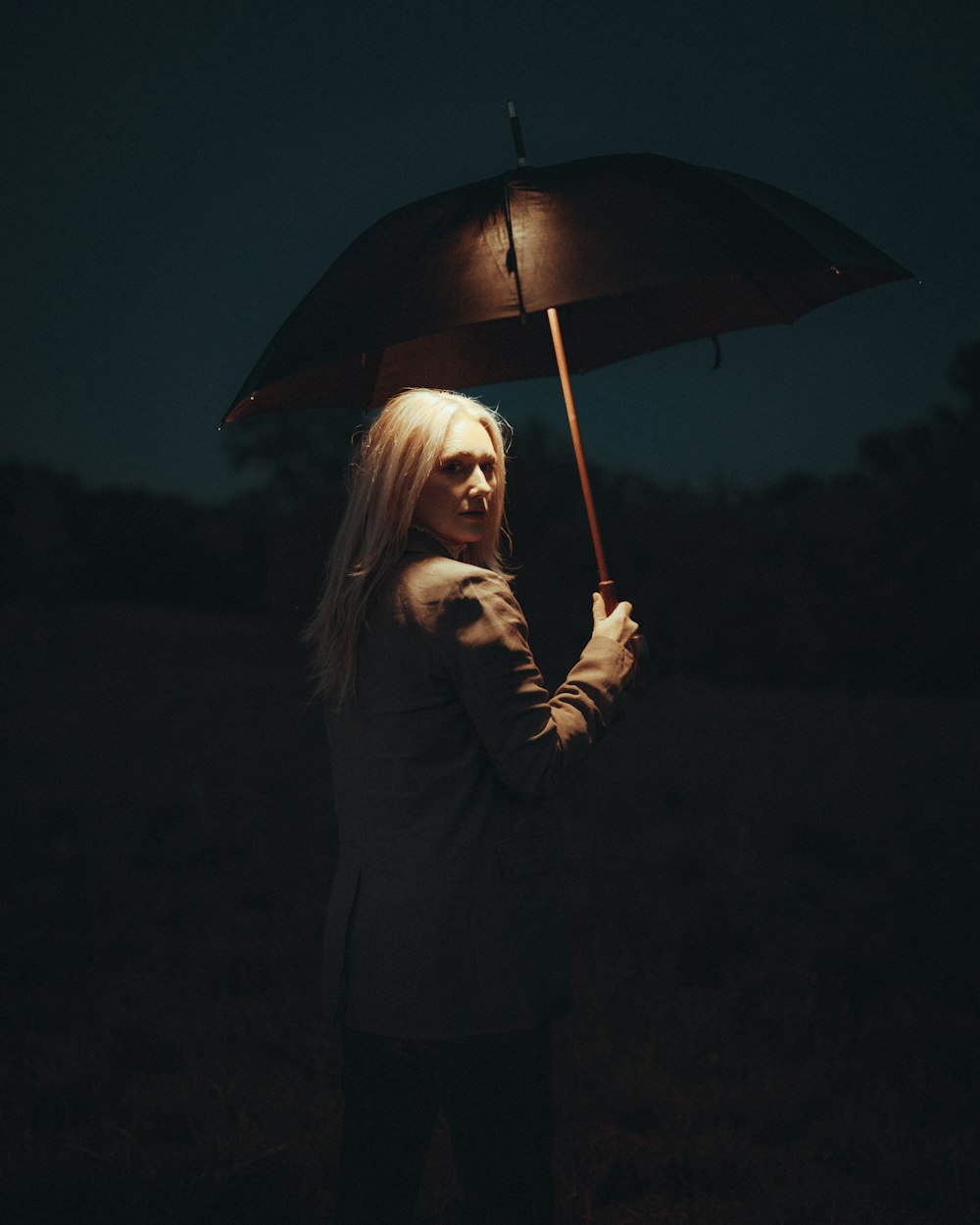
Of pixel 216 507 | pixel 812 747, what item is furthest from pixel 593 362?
pixel 216 507

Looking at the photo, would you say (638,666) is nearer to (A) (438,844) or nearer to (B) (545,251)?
(A) (438,844)

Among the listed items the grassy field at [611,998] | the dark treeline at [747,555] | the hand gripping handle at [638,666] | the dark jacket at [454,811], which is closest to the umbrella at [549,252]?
the hand gripping handle at [638,666]

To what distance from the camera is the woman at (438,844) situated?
5.94 ft

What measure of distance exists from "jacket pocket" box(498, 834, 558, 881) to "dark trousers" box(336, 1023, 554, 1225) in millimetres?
288

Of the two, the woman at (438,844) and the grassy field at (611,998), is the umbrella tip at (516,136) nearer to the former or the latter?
the woman at (438,844)

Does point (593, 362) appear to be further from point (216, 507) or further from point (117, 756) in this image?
point (216, 507)

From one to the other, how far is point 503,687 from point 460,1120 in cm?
81

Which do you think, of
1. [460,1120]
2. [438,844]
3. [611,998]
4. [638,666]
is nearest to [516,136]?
[638,666]

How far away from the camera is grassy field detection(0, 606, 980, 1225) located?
10.4 feet

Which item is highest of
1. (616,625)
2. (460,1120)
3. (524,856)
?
→ (616,625)

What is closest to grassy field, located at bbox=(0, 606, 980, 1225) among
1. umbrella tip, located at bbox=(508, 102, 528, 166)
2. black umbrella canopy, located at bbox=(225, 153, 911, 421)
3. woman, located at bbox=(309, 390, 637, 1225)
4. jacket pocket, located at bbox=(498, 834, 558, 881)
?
woman, located at bbox=(309, 390, 637, 1225)

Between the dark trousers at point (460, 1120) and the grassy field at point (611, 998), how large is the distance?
1228 mm

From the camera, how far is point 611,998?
442cm

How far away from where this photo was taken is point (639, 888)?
5.69m
